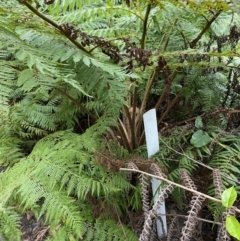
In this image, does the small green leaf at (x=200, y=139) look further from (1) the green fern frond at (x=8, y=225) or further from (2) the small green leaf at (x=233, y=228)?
(1) the green fern frond at (x=8, y=225)

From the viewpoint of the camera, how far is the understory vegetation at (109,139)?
3.12 ft

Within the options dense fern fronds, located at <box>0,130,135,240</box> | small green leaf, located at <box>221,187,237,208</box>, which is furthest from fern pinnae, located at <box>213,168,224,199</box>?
dense fern fronds, located at <box>0,130,135,240</box>

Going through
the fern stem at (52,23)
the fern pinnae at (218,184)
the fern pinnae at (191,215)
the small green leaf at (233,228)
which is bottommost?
the fern pinnae at (191,215)

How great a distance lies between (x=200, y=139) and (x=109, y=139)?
328mm

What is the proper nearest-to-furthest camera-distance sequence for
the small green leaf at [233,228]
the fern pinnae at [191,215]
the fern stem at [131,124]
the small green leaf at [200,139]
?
the small green leaf at [233,228] < the fern pinnae at [191,215] < the small green leaf at [200,139] < the fern stem at [131,124]

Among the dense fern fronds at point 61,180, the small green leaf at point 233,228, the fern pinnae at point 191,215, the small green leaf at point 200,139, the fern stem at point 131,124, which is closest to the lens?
the small green leaf at point 233,228

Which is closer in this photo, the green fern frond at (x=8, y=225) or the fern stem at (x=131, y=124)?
the green fern frond at (x=8, y=225)

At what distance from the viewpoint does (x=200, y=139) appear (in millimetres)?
1104

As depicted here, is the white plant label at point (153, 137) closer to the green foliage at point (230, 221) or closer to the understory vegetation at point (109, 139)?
the understory vegetation at point (109, 139)

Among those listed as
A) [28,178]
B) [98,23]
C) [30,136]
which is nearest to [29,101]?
[30,136]

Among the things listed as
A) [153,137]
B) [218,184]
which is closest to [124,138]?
[153,137]

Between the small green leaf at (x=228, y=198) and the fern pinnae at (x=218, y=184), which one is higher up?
the small green leaf at (x=228, y=198)

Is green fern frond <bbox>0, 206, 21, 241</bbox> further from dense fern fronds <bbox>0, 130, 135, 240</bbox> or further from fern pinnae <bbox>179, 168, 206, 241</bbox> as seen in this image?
fern pinnae <bbox>179, 168, 206, 241</bbox>

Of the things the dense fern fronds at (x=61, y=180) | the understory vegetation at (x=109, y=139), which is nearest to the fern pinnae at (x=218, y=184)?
the understory vegetation at (x=109, y=139)
